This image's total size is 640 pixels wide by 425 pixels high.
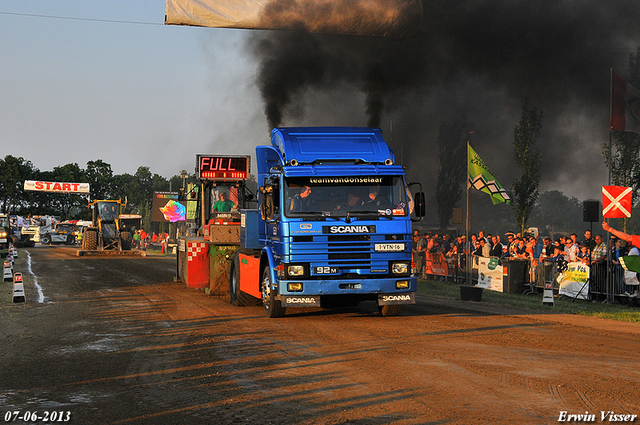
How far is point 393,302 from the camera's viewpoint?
1191 centimetres

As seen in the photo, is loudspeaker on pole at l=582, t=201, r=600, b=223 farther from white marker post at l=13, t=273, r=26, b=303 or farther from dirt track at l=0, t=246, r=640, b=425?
white marker post at l=13, t=273, r=26, b=303

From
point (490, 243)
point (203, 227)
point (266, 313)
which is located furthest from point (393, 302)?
point (490, 243)

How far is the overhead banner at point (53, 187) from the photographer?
80500 millimetres

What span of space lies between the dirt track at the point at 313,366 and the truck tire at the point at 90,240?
28.3m

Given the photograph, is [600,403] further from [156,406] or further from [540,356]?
[156,406]

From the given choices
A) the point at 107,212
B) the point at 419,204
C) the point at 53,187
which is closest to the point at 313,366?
the point at 419,204

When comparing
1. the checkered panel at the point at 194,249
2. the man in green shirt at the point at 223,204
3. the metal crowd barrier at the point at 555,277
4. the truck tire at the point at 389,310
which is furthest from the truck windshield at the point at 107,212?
the truck tire at the point at 389,310

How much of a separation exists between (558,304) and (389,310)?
225 inches

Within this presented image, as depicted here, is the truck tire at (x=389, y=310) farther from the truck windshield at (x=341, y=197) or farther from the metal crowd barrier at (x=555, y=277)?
the metal crowd barrier at (x=555, y=277)

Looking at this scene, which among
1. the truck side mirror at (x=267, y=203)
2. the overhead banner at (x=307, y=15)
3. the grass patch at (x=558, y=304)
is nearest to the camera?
the truck side mirror at (x=267, y=203)

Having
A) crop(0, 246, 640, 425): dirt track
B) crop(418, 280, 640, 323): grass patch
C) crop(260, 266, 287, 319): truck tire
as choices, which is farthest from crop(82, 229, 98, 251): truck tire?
crop(260, 266, 287, 319): truck tire

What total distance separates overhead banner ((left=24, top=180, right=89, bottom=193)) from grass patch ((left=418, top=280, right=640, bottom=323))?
7081 centimetres

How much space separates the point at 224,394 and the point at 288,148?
629 cm

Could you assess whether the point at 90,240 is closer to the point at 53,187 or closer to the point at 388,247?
the point at 388,247
